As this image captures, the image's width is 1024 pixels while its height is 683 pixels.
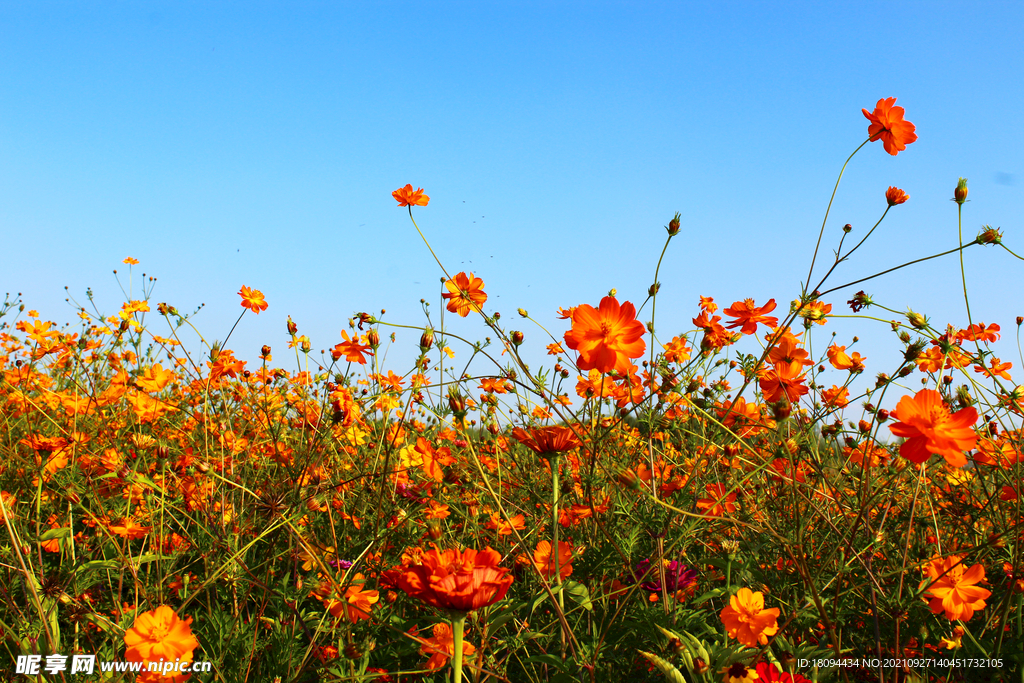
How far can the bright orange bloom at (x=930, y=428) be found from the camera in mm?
969

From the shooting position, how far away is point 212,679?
4.07 feet

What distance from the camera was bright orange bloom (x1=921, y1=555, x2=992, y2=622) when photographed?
47.9 inches

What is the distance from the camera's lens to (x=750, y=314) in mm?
1517

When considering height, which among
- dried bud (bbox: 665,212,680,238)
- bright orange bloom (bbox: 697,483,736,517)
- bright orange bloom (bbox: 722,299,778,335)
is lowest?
bright orange bloom (bbox: 697,483,736,517)

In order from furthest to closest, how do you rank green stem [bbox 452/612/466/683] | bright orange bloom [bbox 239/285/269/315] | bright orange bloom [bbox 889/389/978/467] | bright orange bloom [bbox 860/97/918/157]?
1. bright orange bloom [bbox 239/285/269/315]
2. bright orange bloom [bbox 860/97/918/157]
3. bright orange bloom [bbox 889/389/978/467]
4. green stem [bbox 452/612/466/683]

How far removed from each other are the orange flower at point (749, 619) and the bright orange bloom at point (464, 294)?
873 millimetres

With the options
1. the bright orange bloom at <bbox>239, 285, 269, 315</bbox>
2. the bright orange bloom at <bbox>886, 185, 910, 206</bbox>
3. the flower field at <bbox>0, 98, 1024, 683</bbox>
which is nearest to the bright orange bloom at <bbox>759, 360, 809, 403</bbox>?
the flower field at <bbox>0, 98, 1024, 683</bbox>

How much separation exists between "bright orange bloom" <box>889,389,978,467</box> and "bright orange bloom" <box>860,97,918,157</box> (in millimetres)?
734

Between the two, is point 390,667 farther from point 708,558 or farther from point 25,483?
point 25,483

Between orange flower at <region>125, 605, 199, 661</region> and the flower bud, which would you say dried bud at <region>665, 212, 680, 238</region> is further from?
orange flower at <region>125, 605, 199, 661</region>

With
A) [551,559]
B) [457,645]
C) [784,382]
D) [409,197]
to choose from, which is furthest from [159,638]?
[784,382]

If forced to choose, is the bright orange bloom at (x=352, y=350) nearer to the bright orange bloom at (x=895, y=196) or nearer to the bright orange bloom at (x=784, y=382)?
the bright orange bloom at (x=784, y=382)

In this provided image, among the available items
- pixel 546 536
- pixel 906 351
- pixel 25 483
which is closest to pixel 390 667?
pixel 546 536

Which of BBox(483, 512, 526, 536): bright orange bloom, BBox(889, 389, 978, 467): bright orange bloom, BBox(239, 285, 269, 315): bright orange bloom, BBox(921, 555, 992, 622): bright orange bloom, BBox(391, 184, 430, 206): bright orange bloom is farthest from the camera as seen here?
BBox(239, 285, 269, 315): bright orange bloom
